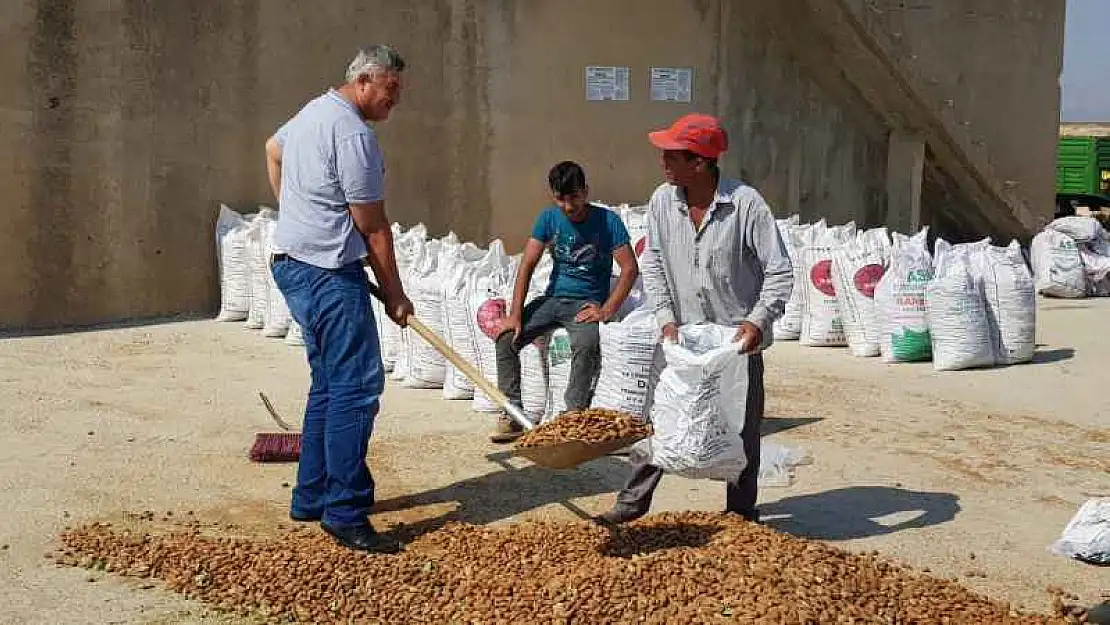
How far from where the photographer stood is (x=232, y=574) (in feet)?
13.6

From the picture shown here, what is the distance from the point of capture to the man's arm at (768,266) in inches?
170

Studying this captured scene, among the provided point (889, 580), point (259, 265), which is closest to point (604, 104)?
point (259, 265)

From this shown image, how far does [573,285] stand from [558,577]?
208cm

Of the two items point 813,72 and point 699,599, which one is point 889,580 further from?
point 813,72

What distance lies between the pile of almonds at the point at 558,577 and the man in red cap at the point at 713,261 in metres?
0.38

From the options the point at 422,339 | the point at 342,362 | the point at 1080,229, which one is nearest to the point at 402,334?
the point at 422,339

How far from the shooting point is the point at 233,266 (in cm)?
940

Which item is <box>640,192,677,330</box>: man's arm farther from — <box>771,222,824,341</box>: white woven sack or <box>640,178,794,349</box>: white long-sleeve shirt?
<box>771,222,824,341</box>: white woven sack

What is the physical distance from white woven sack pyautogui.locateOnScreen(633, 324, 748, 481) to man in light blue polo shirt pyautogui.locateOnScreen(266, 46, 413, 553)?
1.04 meters

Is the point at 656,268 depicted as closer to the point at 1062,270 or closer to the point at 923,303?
the point at 923,303

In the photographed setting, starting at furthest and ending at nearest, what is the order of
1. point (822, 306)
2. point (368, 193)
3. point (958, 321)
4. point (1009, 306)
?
point (822, 306), point (1009, 306), point (958, 321), point (368, 193)

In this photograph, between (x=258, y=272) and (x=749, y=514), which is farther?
(x=258, y=272)

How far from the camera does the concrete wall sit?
9.20 metres

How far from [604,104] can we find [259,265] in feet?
13.0
